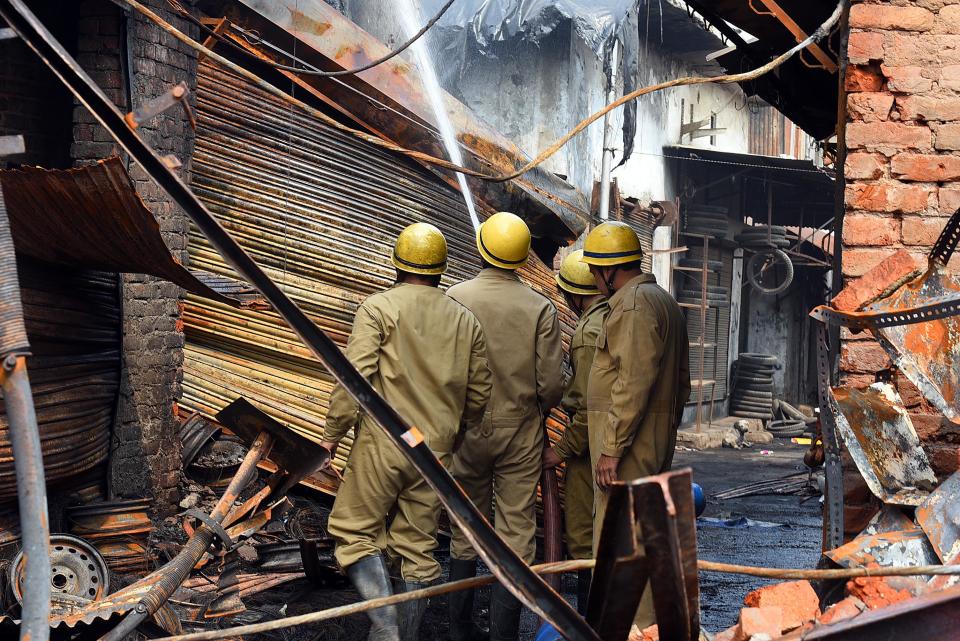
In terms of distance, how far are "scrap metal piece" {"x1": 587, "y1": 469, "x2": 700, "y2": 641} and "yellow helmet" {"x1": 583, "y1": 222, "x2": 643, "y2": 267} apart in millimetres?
2989

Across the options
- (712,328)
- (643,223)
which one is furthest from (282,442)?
(712,328)

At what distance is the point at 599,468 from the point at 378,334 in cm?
118

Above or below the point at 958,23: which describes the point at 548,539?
below

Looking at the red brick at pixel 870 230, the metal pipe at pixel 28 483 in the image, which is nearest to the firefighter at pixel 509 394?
the red brick at pixel 870 230

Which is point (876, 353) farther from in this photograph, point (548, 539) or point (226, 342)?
point (226, 342)

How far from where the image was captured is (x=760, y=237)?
19062mm

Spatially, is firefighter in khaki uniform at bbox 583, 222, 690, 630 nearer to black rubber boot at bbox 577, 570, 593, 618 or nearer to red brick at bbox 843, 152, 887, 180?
black rubber boot at bbox 577, 570, 593, 618

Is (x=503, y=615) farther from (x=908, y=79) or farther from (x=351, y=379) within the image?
(x=351, y=379)

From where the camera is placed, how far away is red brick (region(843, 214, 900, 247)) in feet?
11.0

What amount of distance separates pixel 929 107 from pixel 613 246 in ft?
5.24

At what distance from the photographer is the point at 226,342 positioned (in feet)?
19.0

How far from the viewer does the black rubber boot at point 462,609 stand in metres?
4.57

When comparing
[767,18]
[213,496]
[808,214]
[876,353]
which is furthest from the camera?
[808,214]

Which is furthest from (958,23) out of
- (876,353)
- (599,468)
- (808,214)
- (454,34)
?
(808,214)
